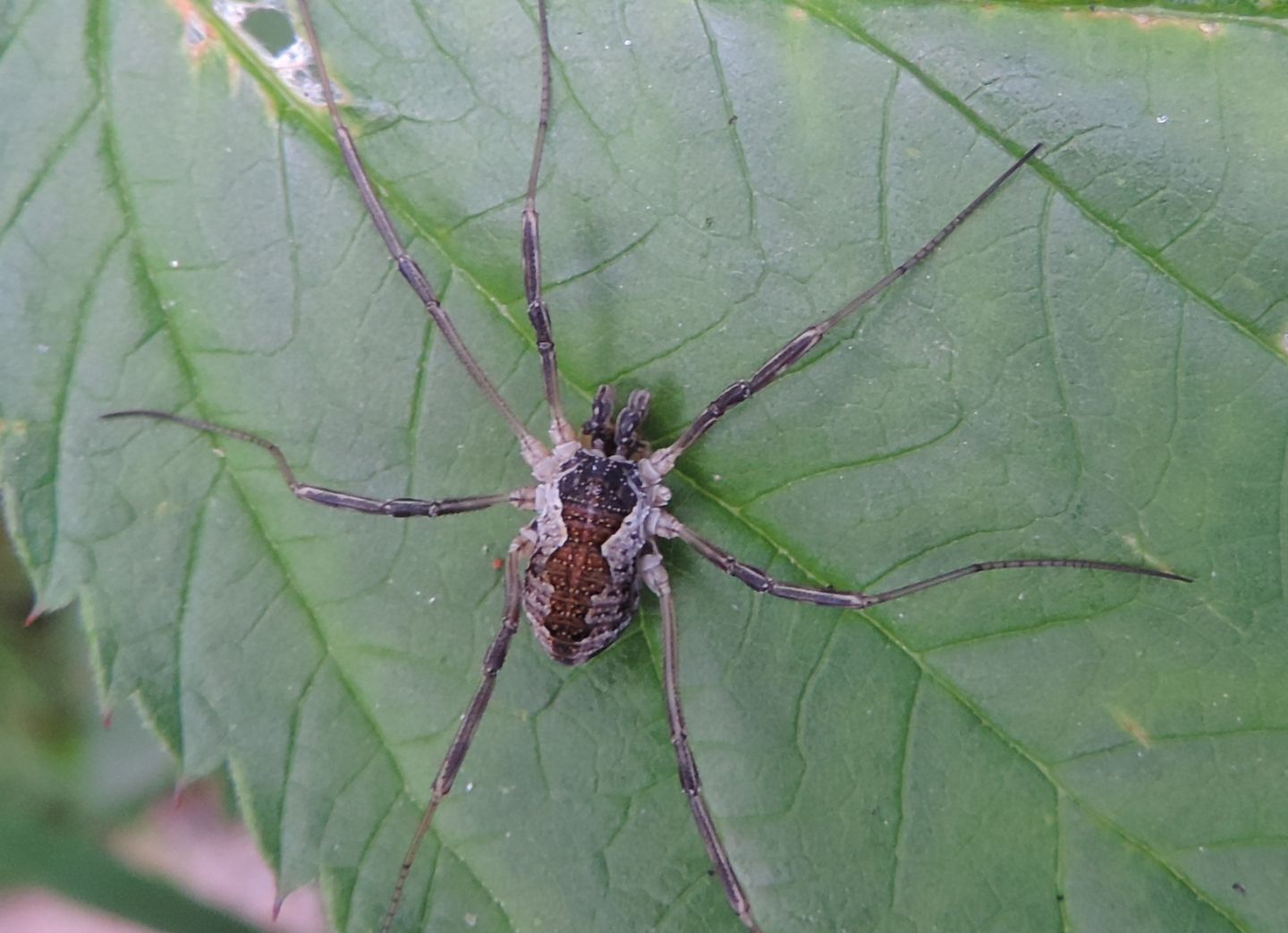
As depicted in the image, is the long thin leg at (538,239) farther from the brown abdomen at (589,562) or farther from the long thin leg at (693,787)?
the long thin leg at (693,787)

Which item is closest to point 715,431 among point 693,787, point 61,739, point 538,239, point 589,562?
point 589,562

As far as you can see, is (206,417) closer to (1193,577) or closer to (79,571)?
(79,571)

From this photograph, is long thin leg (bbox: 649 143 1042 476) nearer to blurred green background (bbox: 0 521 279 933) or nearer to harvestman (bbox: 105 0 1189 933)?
harvestman (bbox: 105 0 1189 933)

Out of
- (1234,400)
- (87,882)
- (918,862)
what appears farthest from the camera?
(87,882)

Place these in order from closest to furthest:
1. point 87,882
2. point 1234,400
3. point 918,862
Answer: point 1234,400
point 918,862
point 87,882

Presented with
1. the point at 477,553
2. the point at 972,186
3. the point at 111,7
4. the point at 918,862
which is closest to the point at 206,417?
the point at 477,553

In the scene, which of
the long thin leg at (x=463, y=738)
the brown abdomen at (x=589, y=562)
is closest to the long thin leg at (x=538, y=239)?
the brown abdomen at (x=589, y=562)

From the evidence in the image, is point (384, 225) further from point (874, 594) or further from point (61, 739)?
point (61, 739)
